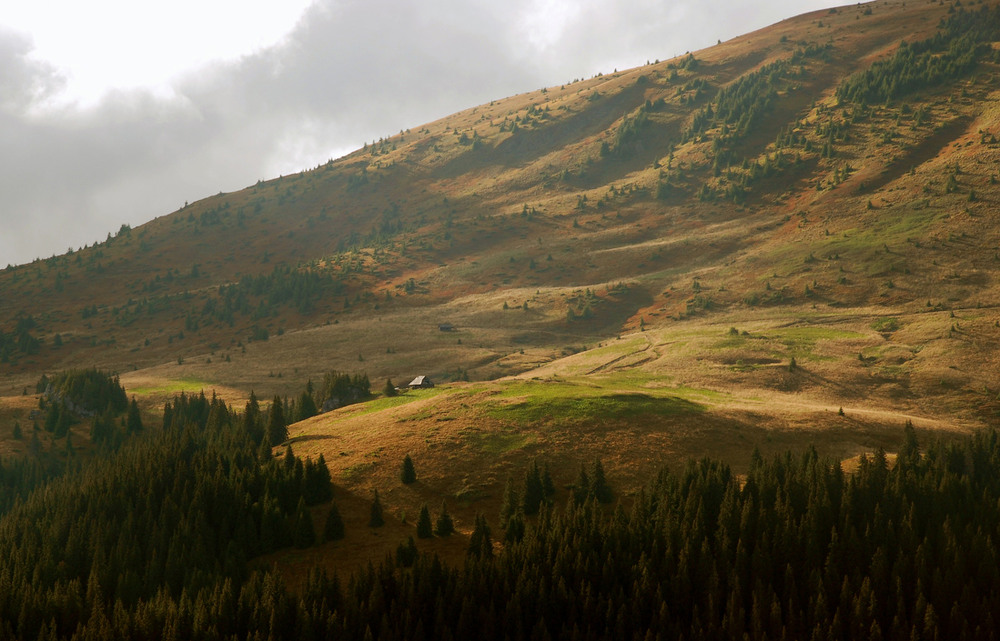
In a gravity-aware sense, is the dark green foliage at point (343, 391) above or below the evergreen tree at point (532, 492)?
above

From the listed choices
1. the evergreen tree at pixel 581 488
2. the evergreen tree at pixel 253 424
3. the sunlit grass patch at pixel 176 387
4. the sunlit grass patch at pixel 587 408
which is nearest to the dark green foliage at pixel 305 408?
the evergreen tree at pixel 253 424

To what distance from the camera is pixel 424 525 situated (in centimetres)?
5741

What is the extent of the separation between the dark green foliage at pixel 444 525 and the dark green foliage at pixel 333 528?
7.06 meters

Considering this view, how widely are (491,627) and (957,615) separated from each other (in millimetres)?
24766

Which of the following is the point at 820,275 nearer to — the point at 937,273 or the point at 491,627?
the point at 937,273

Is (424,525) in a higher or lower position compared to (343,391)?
lower

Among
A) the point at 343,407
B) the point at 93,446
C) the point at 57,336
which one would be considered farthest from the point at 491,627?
the point at 57,336

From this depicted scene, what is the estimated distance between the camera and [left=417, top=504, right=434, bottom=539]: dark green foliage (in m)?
57.3

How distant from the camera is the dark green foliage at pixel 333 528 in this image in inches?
2307

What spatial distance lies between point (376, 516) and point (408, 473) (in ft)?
19.9

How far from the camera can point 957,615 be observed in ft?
139

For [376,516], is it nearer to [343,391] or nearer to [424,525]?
[424,525]

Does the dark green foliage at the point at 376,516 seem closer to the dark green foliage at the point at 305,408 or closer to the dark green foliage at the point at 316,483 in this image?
the dark green foliage at the point at 316,483

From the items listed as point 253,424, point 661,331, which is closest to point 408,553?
point 253,424
